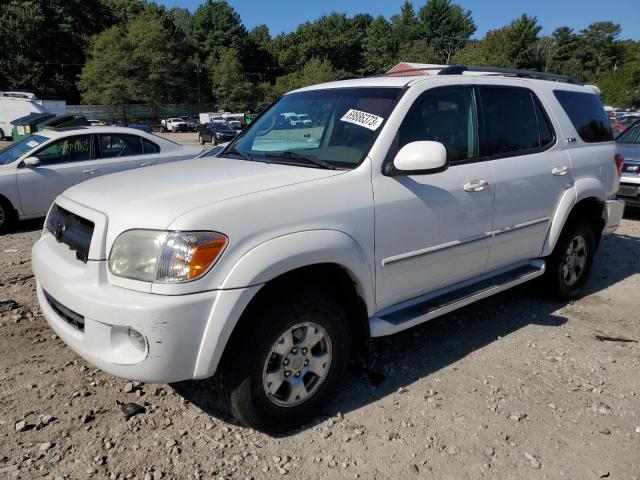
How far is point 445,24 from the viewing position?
97188 mm

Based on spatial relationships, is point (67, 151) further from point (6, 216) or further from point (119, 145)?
point (6, 216)

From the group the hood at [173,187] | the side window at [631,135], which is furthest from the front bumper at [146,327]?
the side window at [631,135]

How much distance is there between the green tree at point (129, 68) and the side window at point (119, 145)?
5445cm

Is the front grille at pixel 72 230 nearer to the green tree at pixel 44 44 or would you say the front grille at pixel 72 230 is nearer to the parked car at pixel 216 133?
the parked car at pixel 216 133

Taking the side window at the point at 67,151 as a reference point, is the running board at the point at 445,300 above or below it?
below

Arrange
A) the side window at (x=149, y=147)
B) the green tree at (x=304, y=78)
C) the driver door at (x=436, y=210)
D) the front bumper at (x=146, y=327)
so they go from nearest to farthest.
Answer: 1. the front bumper at (x=146, y=327)
2. the driver door at (x=436, y=210)
3. the side window at (x=149, y=147)
4. the green tree at (x=304, y=78)

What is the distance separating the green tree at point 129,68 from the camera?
58031 millimetres

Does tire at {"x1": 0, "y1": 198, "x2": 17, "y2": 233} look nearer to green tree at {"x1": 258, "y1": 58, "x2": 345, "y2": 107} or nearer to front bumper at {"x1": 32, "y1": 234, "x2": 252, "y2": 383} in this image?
front bumper at {"x1": 32, "y1": 234, "x2": 252, "y2": 383}

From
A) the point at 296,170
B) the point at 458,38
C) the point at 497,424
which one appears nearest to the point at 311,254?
the point at 296,170

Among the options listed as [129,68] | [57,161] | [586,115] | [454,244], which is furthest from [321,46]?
[454,244]

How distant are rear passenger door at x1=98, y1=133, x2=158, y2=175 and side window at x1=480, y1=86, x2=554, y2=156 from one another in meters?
5.95

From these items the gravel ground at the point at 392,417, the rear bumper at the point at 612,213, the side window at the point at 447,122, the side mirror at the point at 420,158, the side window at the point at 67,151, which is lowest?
the gravel ground at the point at 392,417

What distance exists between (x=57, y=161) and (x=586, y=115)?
286 inches

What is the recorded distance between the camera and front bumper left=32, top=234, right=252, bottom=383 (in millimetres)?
2375
